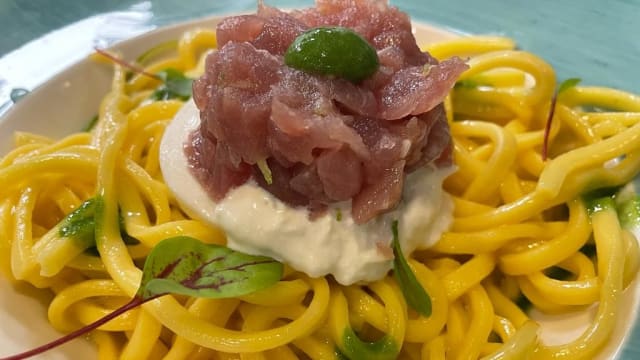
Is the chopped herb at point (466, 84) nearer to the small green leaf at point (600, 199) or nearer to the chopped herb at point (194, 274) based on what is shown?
the small green leaf at point (600, 199)

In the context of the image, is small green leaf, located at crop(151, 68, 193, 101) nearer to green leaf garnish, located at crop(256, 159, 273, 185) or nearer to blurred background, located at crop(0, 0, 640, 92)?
blurred background, located at crop(0, 0, 640, 92)

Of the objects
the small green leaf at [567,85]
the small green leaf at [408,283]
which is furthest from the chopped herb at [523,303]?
the small green leaf at [567,85]

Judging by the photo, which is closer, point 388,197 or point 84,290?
point 388,197

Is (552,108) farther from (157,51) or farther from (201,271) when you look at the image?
(157,51)

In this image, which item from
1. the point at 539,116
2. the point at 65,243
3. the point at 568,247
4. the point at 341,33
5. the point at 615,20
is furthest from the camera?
the point at 615,20

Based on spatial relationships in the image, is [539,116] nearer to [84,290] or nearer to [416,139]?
[416,139]

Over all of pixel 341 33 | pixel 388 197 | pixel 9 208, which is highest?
pixel 341 33

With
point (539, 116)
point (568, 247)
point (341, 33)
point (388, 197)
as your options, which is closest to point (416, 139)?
point (388, 197)

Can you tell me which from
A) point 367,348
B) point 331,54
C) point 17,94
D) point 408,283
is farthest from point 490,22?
point 17,94

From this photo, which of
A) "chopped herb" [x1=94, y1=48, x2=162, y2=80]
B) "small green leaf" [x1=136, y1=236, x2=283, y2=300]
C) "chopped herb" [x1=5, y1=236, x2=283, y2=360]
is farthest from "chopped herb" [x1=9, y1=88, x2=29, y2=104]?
"small green leaf" [x1=136, y1=236, x2=283, y2=300]
